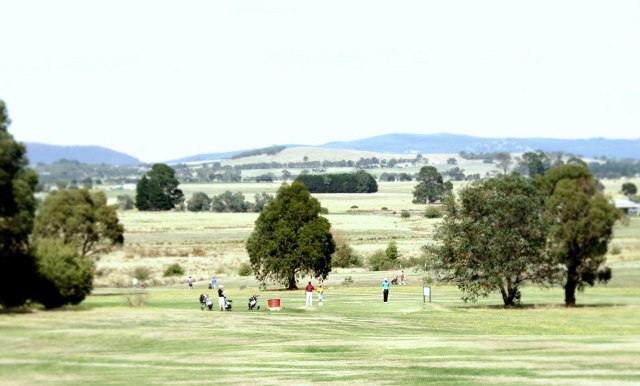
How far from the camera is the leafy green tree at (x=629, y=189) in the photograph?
58.5 meters

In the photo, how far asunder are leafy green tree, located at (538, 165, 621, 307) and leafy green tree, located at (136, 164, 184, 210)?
58.0 meters

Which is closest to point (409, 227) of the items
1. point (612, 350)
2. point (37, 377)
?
point (612, 350)

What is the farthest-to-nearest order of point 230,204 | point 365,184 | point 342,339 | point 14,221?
1. point 230,204
2. point 365,184
3. point 14,221
4. point 342,339

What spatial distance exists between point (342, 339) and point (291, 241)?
4031 centimetres

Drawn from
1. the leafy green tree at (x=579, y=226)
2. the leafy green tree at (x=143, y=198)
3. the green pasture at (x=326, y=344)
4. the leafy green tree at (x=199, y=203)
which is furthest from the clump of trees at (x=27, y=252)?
the leafy green tree at (x=199, y=203)

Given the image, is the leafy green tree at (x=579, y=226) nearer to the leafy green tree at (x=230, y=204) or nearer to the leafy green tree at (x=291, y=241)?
the leafy green tree at (x=291, y=241)

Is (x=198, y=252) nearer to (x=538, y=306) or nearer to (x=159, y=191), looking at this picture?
(x=159, y=191)

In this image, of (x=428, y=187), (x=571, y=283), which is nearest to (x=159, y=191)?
(x=428, y=187)

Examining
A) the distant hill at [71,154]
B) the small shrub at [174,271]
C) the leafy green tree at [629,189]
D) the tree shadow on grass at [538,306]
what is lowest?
the small shrub at [174,271]

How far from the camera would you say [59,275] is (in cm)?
4522

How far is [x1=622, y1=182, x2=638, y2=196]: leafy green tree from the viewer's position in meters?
58.5

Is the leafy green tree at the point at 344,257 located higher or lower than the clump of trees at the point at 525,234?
lower

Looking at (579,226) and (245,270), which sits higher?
(579,226)

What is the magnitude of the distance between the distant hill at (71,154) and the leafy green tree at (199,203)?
114 m
